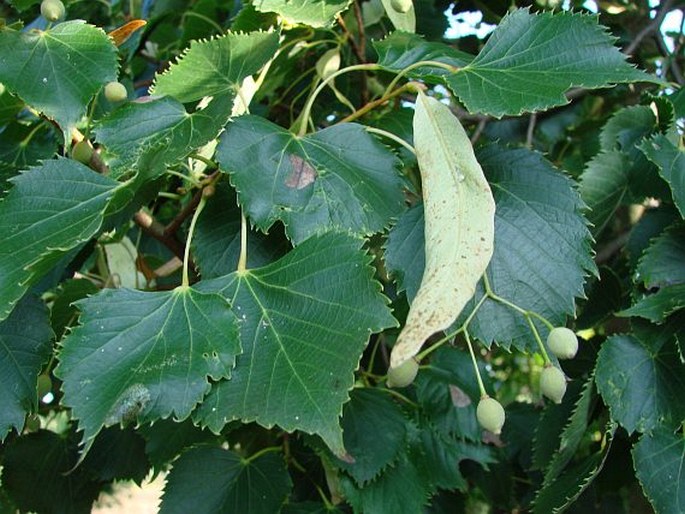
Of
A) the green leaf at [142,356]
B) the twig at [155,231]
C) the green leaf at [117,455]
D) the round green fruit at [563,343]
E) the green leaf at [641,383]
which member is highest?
the round green fruit at [563,343]

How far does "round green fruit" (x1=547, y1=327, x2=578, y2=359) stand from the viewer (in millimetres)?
888

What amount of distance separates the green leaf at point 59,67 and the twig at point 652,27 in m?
1.12

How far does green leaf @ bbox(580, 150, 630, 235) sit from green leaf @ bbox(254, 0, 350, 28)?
468 millimetres

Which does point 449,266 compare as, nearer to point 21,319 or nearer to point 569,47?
point 569,47

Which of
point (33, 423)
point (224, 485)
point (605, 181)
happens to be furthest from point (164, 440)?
point (605, 181)

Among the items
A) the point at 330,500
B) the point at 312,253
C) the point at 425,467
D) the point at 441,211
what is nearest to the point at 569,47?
the point at 441,211

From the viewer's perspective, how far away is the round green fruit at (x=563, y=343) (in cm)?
89

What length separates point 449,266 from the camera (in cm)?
79

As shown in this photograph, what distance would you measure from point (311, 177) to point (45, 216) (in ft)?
0.99

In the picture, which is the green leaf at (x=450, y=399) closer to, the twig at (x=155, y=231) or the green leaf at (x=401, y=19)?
the twig at (x=155, y=231)

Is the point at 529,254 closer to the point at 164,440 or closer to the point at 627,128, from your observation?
the point at 627,128

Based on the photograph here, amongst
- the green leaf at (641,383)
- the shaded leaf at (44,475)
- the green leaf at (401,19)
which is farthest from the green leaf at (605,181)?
the shaded leaf at (44,475)

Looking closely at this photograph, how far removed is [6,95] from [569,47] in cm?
77

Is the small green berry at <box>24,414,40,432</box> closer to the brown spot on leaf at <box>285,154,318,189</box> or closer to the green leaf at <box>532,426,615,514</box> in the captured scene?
the brown spot on leaf at <box>285,154,318,189</box>
